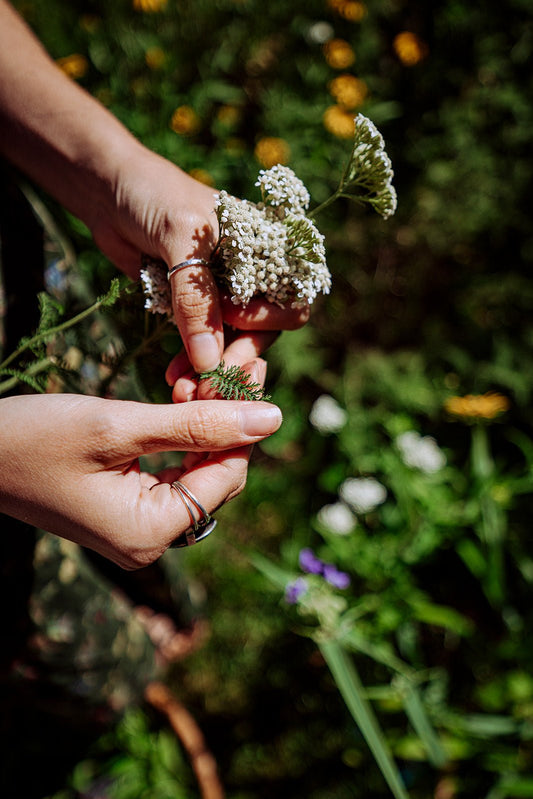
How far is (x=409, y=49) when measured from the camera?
2.06 metres

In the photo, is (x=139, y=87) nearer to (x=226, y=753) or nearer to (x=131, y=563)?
(x=131, y=563)

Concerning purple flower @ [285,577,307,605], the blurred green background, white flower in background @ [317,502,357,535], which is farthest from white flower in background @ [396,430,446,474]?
purple flower @ [285,577,307,605]

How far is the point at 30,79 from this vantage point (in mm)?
995

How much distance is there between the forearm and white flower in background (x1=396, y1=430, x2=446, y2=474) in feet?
3.89

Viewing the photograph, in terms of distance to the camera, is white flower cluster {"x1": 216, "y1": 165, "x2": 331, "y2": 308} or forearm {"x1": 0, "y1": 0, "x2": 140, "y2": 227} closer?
white flower cluster {"x1": 216, "y1": 165, "x2": 331, "y2": 308}

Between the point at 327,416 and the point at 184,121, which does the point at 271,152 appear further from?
the point at 327,416

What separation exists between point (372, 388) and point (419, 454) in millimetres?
536

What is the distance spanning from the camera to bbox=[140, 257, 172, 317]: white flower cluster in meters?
0.85

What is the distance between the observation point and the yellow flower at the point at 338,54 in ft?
6.38

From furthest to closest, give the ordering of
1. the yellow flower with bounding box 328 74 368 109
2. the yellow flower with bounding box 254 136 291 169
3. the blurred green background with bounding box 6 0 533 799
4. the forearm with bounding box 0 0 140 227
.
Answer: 1. the yellow flower with bounding box 328 74 368 109
2. the yellow flower with bounding box 254 136 291 169
3. the blurred green background with bounding box 6 0 533 799
4. the forearm with bounding box 0 0 140 227

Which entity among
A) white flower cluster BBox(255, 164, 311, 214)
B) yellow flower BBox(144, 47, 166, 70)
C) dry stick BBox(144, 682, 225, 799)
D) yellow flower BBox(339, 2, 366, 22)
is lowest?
dry stick BBox(144, 682, 225, 799)

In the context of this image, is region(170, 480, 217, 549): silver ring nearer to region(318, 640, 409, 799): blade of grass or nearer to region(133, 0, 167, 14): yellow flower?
region(318, 640, 409, 799): blade of grass

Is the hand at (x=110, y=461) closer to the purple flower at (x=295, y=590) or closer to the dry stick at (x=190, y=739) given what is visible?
the purple flower at (x=295, y=590)

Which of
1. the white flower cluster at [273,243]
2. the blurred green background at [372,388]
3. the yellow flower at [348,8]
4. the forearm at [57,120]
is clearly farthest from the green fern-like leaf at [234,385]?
the yellow flower at [348,8]
